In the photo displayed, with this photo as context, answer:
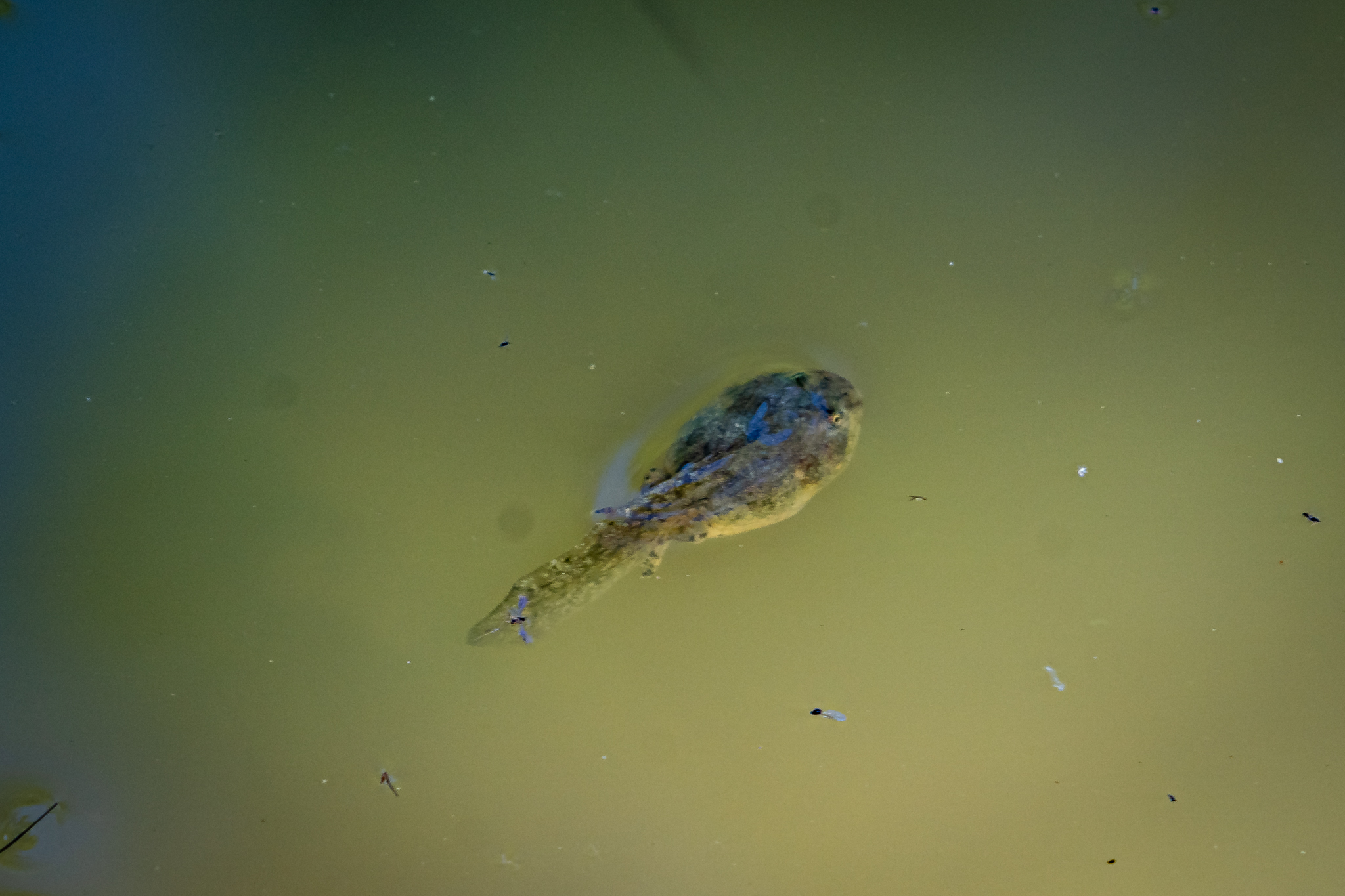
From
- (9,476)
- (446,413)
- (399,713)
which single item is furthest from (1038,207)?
(9,476)

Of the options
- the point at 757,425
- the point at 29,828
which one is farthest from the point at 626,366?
the point at 29,828

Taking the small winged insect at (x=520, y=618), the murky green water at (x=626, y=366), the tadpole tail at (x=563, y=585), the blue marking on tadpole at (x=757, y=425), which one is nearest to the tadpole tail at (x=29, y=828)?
the murky green water at (x=626, y=366)

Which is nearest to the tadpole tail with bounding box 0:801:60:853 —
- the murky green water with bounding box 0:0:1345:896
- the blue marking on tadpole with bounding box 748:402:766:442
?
the murky green water with bounding box 0:0:1345:896

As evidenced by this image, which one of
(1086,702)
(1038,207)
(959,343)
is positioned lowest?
(1086,702)

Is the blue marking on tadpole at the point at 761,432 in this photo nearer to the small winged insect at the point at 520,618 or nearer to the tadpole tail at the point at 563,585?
the tadpole tail at the point at 563,585

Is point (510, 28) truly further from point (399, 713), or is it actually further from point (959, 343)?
point (399, 713)

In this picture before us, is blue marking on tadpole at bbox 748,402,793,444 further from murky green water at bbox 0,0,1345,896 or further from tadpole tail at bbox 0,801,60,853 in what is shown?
tadpole tail at bbox 0,801,60,853
